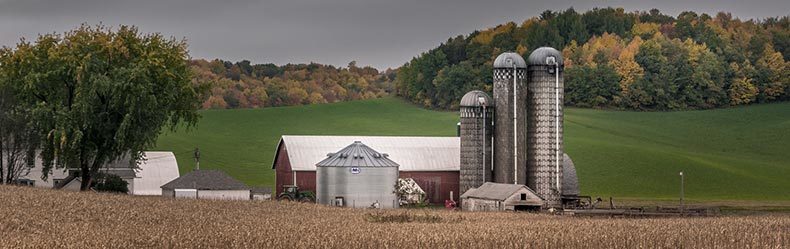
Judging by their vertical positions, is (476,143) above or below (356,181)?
above

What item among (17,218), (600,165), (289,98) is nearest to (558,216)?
(17,218)

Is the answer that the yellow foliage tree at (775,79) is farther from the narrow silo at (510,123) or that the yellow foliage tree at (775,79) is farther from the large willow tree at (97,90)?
the large willow tree at (97,90)

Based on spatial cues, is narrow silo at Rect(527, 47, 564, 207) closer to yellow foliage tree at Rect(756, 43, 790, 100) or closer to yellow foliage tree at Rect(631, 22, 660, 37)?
yellow foliage tree at Rect(756, 43, 790, 100)

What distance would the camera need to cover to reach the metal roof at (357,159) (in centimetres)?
6944

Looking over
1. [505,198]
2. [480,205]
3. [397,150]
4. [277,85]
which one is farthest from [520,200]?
[277,85]

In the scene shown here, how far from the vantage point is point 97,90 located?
62.2 meters

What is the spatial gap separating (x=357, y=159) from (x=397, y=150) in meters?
8.69

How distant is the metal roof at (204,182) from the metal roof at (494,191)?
13.5 metres

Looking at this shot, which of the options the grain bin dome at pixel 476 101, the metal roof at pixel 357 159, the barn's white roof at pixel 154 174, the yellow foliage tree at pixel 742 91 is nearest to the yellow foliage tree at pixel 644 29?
the yellow foliage tree at pixel 742 91

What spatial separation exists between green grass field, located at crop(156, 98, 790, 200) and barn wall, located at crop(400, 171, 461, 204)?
1638cm

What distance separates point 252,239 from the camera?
108 ft

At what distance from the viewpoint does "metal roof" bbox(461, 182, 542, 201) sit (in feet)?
210

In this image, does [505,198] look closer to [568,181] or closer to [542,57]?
[568,181]

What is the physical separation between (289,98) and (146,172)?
87.4 metres
